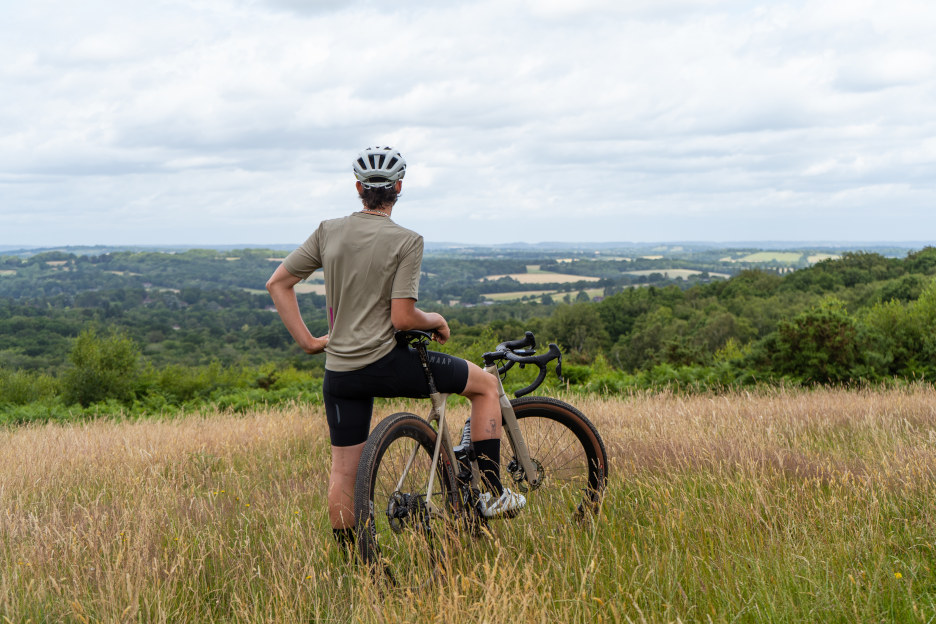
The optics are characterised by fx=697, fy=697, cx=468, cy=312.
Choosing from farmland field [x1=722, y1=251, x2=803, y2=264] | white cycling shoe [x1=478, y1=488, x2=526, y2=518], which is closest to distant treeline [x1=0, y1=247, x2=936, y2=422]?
white cycling shoe [x1=478, y1=488, x2=526, y2=518]

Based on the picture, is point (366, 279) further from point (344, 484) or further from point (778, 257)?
point (778, 257)

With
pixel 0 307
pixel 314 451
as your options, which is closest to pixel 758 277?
pixel 314 451

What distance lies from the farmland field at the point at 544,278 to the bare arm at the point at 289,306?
156156 millimetres

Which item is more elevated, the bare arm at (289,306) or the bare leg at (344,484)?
the bare arm at (289,306)

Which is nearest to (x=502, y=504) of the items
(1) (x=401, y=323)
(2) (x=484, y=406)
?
(2) (x=484, y=406)

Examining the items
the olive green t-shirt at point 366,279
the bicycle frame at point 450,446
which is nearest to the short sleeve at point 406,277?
the olive green t-shirt at point 366,279

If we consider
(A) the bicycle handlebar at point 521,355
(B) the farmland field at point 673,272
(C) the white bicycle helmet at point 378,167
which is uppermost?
(C) the white bicycle helmet at point 378,167

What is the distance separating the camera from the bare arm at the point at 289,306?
345cm

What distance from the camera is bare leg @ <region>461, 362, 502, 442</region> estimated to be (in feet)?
11.9

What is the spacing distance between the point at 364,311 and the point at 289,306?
55 centimetres

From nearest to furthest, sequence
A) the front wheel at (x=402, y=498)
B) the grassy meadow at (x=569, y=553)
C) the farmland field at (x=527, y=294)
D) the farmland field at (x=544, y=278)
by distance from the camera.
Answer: the grassy meadow at (x=569, y=553) < the front wheel at (x=402, y=498) < the farmland field at (x=527, y=294) < the farmland field at (x=544, y=278)

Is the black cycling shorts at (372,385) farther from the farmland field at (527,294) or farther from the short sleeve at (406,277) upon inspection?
the farmland field at (527,294)

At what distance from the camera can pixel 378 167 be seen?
130 inches

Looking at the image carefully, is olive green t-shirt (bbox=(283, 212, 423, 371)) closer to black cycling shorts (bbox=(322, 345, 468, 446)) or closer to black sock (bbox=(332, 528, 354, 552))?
black cycling shorts (bbox=(322, 345, 468, 446))
